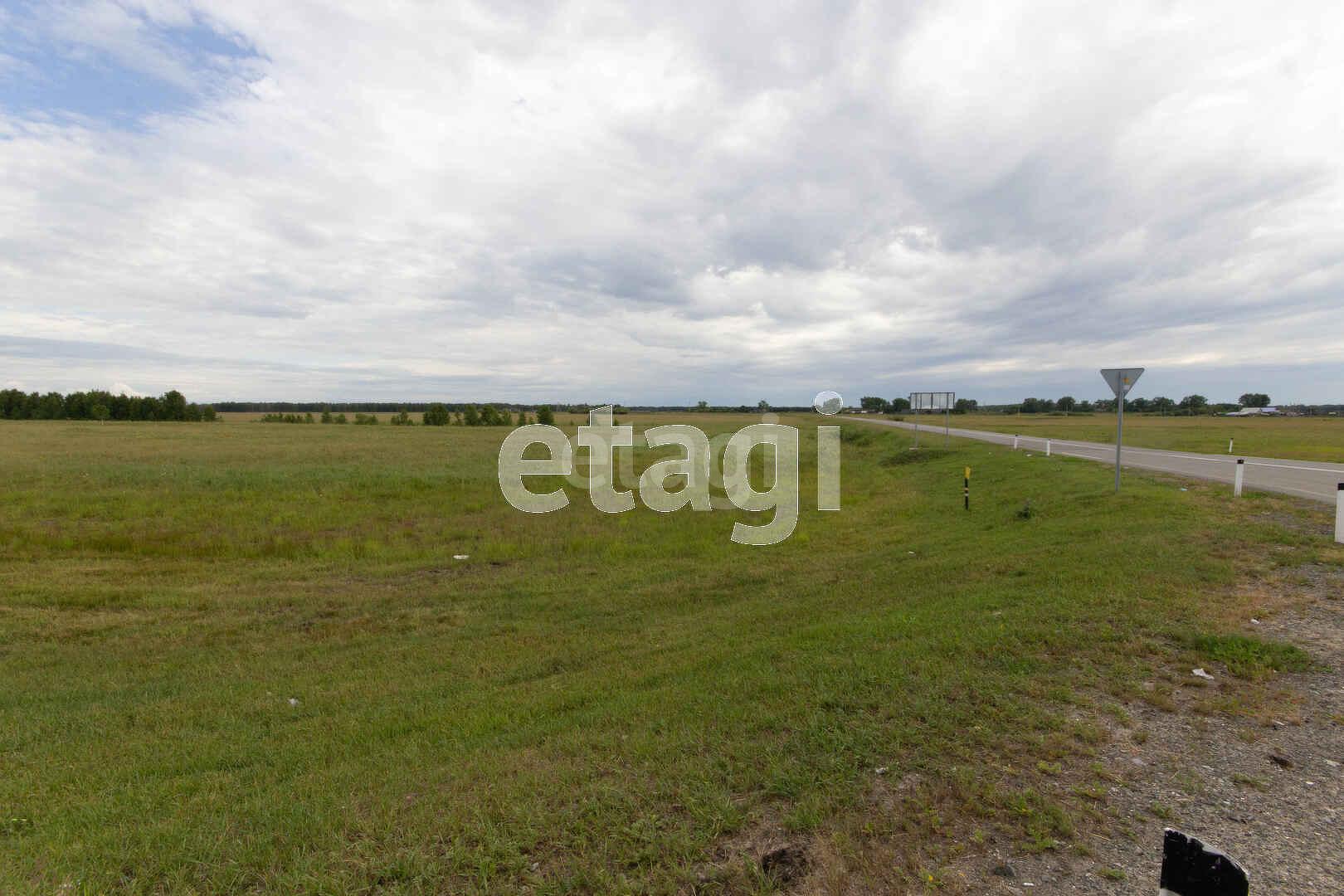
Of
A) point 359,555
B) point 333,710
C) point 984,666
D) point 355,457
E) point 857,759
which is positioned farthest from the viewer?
point 355,457

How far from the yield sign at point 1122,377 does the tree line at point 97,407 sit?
419 ft

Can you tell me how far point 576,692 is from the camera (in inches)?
259

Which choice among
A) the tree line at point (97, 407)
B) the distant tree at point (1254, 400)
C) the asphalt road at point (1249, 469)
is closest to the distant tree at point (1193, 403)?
the distant tree at point (1254, 400)

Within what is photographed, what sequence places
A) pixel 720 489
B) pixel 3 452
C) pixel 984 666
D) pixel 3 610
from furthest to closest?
pixel 3 452
pixel 720 489
pixel 3 610
pixel 984 666

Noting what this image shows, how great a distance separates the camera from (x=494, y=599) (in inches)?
444

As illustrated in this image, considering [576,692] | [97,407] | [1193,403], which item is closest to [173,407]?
[97,407]

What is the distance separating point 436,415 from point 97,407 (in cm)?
5535

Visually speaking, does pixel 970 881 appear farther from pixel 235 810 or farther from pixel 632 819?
pixel 235 810

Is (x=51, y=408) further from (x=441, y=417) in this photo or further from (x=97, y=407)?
(x=441, y=417)

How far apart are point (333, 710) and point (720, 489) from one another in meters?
20.5

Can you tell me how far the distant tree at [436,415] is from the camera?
117m

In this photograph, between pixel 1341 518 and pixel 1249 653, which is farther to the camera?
pixel 1341 518

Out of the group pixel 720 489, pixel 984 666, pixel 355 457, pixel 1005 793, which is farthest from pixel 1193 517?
pixel 355 457

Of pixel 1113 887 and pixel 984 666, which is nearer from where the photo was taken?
pixel 1113 887
